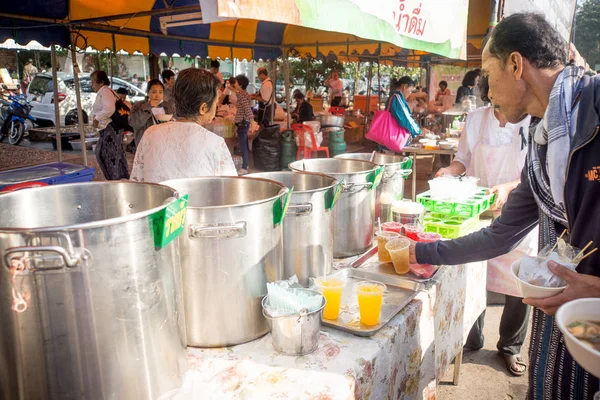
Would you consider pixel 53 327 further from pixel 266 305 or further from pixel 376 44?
pixel 376 44

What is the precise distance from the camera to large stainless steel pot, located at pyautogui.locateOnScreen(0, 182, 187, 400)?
838mm

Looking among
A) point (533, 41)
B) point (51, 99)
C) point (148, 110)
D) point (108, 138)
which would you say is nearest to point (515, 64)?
point (533, 41)

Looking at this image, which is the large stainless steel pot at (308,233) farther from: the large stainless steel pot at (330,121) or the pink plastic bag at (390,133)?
the large stainless steel pot at (330,121)

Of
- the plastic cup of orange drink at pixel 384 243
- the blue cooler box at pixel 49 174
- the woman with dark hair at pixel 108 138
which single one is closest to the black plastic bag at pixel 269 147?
the woman with dark hair at pixel 108 138

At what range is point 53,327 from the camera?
34.4 inches

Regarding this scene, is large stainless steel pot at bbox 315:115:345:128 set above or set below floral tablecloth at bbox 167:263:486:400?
above

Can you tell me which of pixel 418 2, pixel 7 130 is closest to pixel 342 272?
pixel 418 2

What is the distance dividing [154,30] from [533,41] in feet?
20.8

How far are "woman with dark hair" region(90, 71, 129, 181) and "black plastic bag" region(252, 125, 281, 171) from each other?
9.56 ft

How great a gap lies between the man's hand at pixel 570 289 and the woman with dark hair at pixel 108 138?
5574 mm

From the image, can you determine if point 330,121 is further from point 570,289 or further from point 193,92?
point 570,289

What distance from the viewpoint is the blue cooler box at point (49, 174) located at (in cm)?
295

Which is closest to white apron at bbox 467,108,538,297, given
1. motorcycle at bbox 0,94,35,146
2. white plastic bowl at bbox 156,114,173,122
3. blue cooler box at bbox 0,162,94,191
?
blue cooler box at bbox 0,162,94,191

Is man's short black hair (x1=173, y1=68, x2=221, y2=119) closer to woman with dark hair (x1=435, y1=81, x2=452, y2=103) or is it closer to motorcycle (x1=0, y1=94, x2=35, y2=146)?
woman with dark hair (x1=435, y1=81, x2=452, y2=103)
